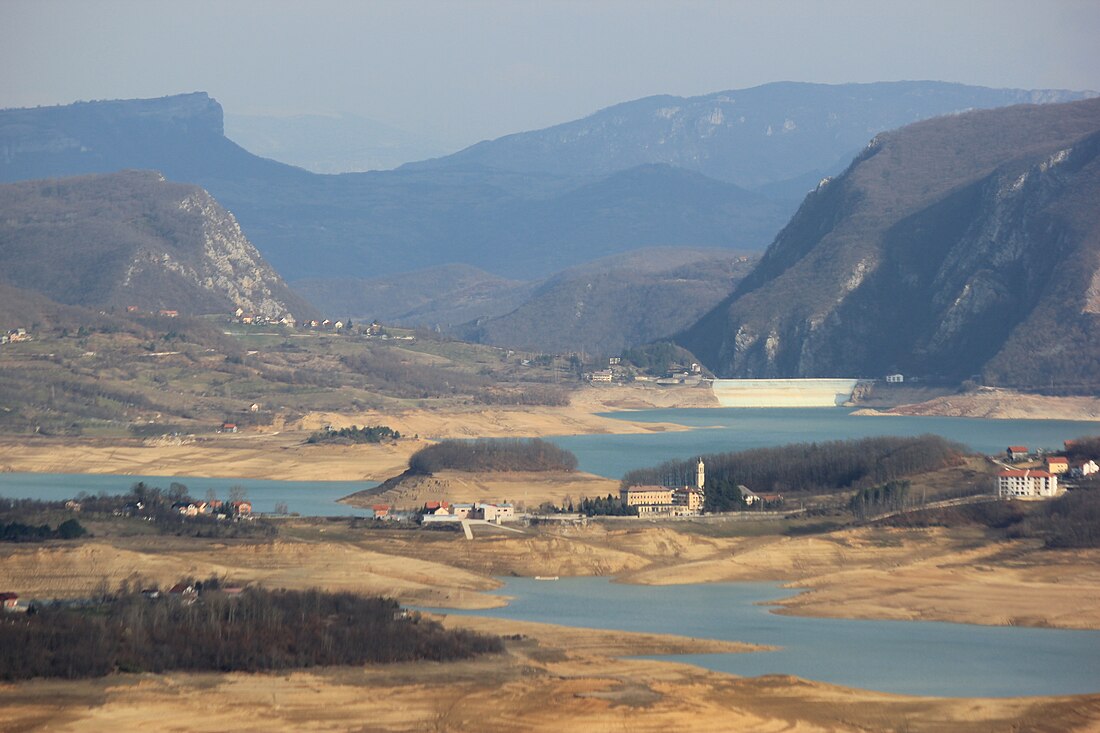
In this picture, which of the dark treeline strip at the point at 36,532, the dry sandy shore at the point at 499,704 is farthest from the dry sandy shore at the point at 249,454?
the dry sandy shore at the point at 499,704

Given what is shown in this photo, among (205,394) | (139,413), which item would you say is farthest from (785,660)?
(205,394)


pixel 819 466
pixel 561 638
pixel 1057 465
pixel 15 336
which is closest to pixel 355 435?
pixel 819 466

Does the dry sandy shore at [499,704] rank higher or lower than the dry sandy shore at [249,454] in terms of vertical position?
lower

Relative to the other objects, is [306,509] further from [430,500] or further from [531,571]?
[531,571]

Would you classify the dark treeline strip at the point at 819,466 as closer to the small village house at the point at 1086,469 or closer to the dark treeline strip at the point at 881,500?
the small village house at the point at 1086,469

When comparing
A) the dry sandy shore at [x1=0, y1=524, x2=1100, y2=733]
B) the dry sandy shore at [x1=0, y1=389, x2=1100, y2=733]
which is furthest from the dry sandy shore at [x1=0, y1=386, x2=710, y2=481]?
the dry sandy shore at [x1=0, y1=389, x2=1100, y2=733]

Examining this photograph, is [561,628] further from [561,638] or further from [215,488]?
[215,488]
